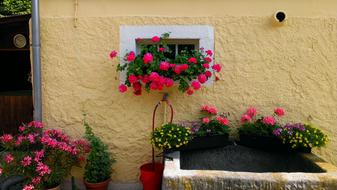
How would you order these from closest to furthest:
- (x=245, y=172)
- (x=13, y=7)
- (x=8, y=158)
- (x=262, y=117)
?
(x=245, y=172) < (x=8, y=158) < (x=262, y=117) < (x=13, y=7)

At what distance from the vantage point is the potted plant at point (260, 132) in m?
3.02

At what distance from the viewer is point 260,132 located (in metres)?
3.06

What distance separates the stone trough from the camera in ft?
7.02

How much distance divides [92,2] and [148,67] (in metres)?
1.13

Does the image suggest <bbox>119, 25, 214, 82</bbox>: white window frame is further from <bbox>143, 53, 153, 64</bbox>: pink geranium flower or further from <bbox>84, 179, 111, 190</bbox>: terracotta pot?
<bbox>84, 179, 111, 190</bbox>: terracotta pot

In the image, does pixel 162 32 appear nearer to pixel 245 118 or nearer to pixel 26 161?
pixel 245 118

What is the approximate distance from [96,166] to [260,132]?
1.91 metres

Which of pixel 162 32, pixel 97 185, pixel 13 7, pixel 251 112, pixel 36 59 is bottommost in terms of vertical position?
pixel 97 185

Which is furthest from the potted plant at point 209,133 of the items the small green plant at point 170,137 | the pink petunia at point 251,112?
the pink petunia at point 251,112

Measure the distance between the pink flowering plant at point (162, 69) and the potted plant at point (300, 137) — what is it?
99 cm

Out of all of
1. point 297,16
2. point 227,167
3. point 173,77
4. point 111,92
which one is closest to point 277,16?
point 297,16

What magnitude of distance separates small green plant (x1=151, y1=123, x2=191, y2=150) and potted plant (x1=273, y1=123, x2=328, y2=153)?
991 millimetres

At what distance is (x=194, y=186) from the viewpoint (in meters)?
2.18

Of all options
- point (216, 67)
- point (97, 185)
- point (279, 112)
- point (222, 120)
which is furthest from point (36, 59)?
point (279, 112)
